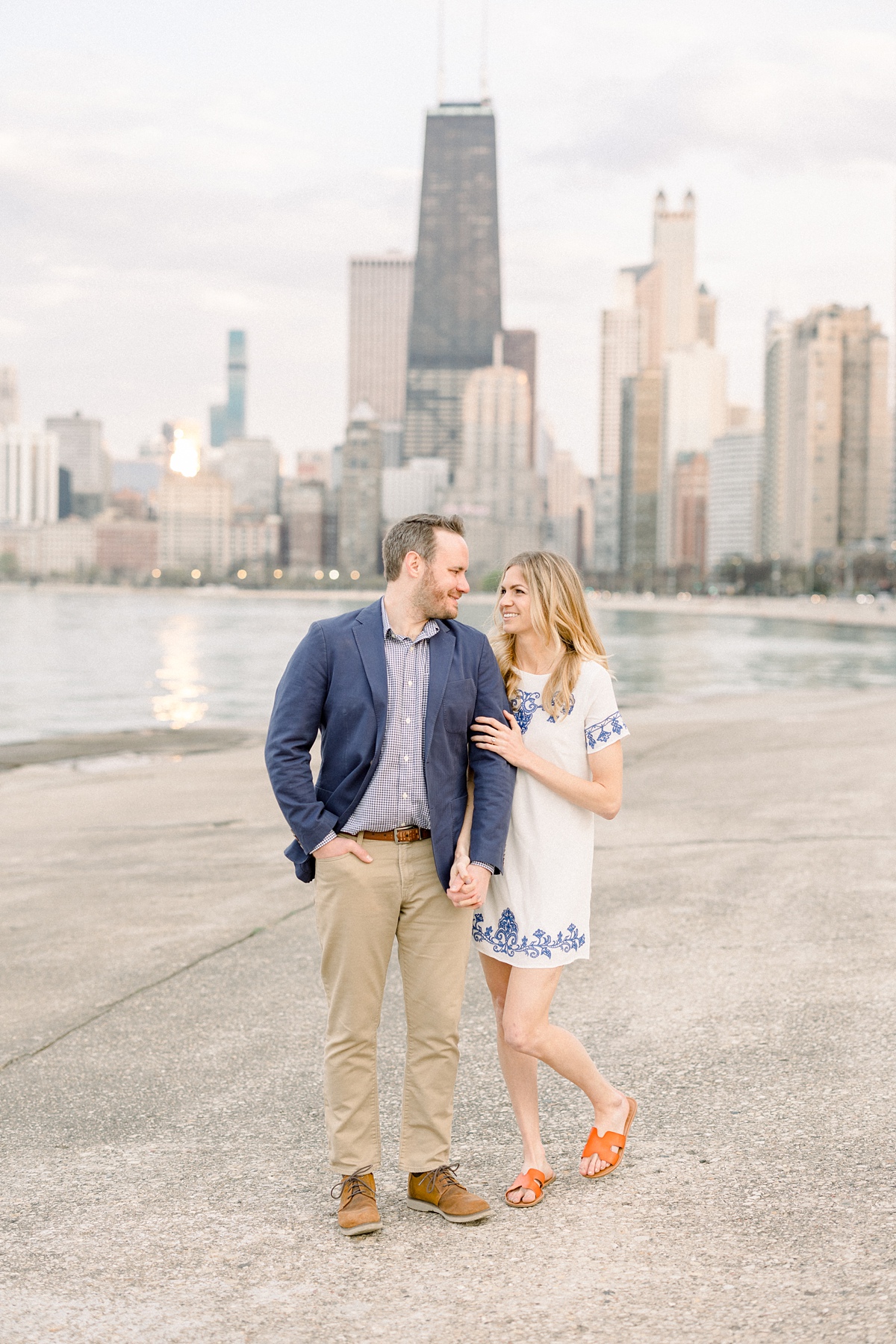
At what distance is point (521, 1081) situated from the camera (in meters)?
3.86

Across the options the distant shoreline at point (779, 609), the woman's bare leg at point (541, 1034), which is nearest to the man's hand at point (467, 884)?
the woman's bare leg at point (541, 1034)

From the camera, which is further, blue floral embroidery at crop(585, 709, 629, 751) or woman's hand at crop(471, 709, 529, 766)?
blue floral embroidery at crop(585, 709, 629, 751)

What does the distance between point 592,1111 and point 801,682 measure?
3933 cm

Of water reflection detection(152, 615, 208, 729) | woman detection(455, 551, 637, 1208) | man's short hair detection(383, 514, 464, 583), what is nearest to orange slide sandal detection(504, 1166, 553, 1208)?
woman detection(455, 551, 637, 1208)

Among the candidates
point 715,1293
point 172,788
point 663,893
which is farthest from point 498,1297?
point 172,788

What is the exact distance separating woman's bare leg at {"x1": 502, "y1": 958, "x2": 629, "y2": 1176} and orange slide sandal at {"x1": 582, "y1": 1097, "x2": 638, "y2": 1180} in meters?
0.01

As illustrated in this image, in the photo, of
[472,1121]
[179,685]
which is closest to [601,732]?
[472,1121]

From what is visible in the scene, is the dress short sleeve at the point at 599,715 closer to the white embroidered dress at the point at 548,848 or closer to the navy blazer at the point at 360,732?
the white embroidered dress at the point at 548,848

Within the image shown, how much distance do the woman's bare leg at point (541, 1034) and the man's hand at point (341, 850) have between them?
611 mm

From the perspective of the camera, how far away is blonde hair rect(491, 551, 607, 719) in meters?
3.74

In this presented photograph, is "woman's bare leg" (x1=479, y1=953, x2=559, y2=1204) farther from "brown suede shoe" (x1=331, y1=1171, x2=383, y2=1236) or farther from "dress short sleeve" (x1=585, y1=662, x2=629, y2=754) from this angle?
"dress short sleeve" (x1=585, y1=662, x2=629, y2=754)

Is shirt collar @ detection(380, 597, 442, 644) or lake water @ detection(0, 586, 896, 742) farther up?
shirt collar @ detection(380, 597, 442, 644)

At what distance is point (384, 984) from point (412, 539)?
4.19 feet

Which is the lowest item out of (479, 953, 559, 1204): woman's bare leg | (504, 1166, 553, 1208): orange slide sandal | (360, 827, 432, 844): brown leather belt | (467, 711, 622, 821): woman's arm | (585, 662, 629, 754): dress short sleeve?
(504, 1166, 553, 1208): orange slide sandal
